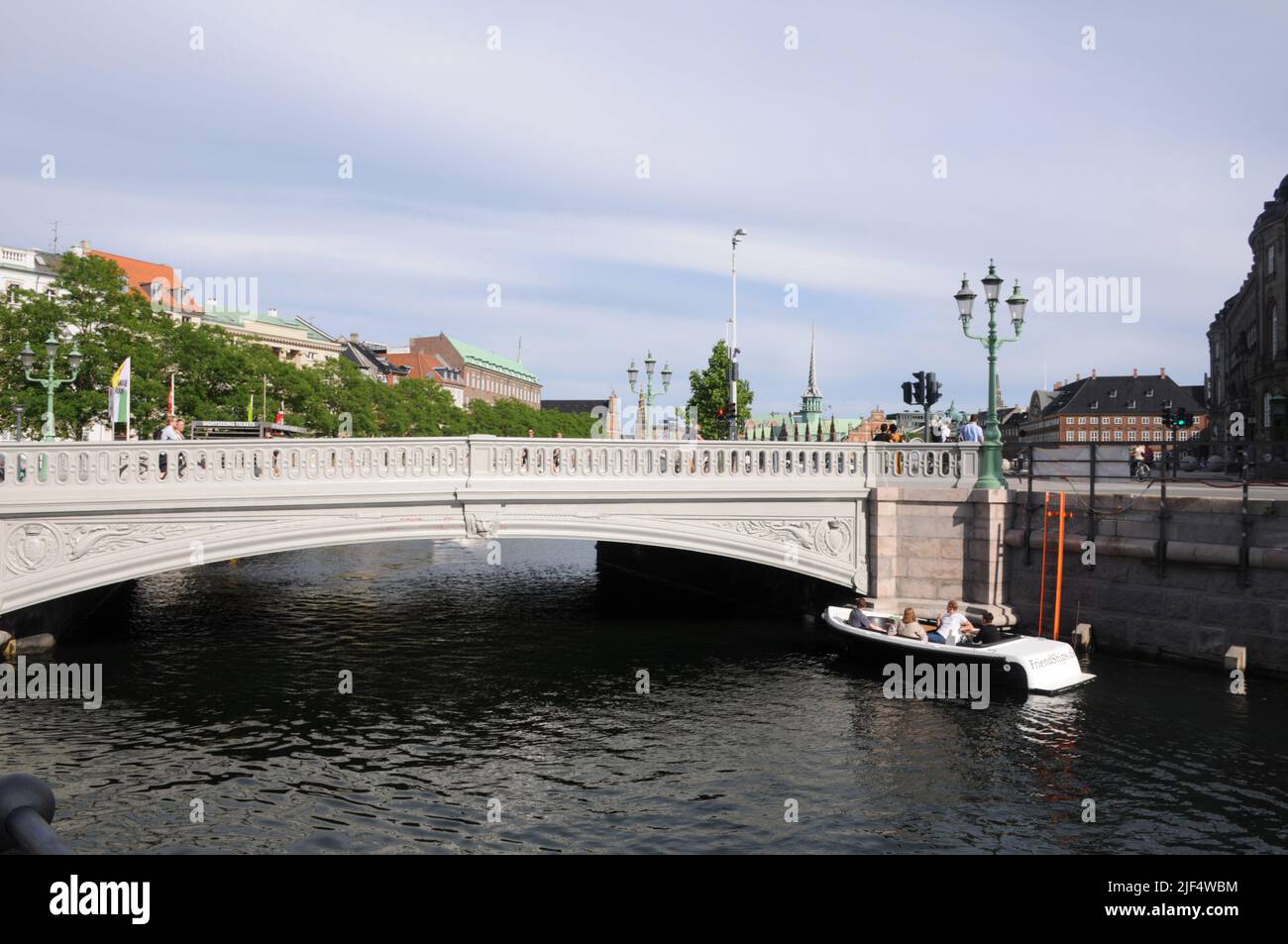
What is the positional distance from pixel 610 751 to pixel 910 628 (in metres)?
7.58

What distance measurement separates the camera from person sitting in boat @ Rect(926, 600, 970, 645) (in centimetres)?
2059

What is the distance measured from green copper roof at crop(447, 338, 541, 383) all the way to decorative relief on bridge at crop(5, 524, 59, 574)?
142258mm

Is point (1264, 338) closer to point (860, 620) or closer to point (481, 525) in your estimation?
point (860, 620)

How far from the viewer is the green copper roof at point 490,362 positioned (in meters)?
164

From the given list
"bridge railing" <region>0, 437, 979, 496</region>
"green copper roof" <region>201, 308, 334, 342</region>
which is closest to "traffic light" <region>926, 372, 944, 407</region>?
"bridge railing" <region>0, 437, 979, 496</region>

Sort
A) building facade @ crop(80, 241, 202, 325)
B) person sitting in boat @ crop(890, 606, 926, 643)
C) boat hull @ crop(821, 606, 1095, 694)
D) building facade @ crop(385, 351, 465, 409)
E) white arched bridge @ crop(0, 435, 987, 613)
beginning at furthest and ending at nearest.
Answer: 1. building facade @ crop(385, 351, 465, 409)
2. building facade @ crop(80, 241, 202, 325)
3. person sitting in boat @ crop(890, 606, 926, 643)
4. white arched bridge @ crop(0, 435, 987, 613)
5. boat hull @ crop(821, 606, 1095, 694)

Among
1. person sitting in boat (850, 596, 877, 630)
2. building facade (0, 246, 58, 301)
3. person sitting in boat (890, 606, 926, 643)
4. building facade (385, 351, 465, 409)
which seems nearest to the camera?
person sitting in boat (890, 606, 926, 643)

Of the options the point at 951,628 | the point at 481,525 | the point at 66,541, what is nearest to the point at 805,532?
the point at 951,628

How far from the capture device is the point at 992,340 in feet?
77.2

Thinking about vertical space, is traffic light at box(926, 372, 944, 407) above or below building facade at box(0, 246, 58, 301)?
below

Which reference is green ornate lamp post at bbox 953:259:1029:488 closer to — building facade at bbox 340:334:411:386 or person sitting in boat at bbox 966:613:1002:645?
person sitting in boat at bbox 966:613:1002:645

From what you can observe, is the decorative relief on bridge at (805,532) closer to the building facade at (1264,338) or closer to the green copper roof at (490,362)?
the building facade at (1264,338)

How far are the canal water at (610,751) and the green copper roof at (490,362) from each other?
140 meters
